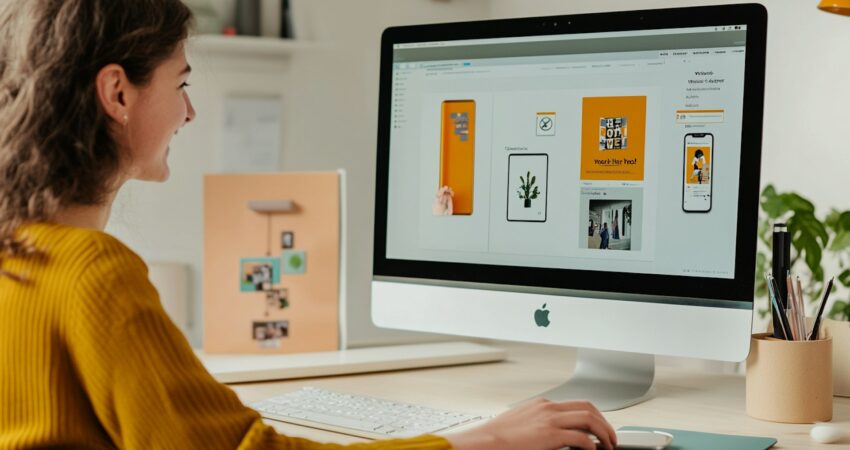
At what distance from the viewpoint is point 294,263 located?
1.64 metres

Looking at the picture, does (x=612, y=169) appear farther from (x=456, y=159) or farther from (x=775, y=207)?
(x=775, y=207)

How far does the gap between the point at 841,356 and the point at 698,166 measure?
0.37 m

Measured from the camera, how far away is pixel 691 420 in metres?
1.21

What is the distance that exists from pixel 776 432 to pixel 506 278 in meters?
0.40

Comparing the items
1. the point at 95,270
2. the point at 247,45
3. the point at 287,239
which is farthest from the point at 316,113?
the point at 95,270

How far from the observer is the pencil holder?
3.84 ft

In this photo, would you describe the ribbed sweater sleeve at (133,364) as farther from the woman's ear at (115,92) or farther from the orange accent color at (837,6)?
the orange accent color at (837,6)

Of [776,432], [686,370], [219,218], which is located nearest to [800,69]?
[686,370]

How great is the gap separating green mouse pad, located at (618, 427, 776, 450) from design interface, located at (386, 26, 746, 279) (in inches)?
8.4

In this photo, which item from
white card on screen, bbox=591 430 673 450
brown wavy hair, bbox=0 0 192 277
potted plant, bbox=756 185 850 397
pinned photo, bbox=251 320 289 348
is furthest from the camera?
pinned photo, bbox=251 320 289 348

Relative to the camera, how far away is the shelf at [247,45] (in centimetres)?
225

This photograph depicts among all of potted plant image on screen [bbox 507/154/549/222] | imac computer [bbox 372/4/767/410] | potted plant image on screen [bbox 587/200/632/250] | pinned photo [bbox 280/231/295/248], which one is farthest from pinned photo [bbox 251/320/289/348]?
potted plant image on screen [bbox 587/200/632/250]

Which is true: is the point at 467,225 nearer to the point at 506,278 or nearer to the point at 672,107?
the point at 506,278

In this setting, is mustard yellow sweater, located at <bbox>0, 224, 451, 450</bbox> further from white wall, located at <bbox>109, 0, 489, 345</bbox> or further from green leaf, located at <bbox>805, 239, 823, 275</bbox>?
white wall, located at <bbox>109, 0, 489, 345</bbox>
